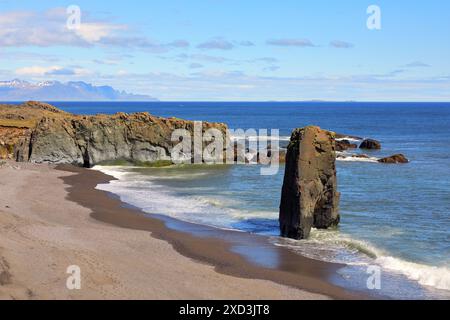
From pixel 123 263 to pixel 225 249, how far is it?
4889 millimetres

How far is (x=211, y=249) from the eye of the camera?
23359 mm

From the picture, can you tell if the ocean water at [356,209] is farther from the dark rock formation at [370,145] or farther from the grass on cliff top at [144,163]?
the dark rock formation at [370,145]

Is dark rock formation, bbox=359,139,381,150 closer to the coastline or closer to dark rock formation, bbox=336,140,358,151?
dark rock formation, bbox=336,140,358,151

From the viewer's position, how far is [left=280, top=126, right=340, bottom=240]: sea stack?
25422 millimetres

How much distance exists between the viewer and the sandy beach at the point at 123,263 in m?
16.9

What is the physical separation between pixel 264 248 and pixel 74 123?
3615cm

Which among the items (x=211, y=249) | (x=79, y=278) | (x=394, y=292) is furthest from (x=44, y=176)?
(x=394, y=292)

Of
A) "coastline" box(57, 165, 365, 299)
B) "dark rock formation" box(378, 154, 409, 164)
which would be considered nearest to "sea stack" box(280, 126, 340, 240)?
"coastline" box(57, 165, 365, 299)

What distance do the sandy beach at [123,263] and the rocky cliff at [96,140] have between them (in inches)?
912

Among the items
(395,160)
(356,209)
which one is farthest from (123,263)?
(395,160)

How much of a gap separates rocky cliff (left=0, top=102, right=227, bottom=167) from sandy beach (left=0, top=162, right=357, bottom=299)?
76.0 feet

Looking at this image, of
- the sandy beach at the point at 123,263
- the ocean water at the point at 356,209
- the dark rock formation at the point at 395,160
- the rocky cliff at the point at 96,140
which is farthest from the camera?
the dark rock formation at the point at 395,160

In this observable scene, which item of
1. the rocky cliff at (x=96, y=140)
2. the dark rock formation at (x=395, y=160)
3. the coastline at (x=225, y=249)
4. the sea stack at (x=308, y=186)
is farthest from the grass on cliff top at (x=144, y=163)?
the sea stack at (x=308, y=186)
